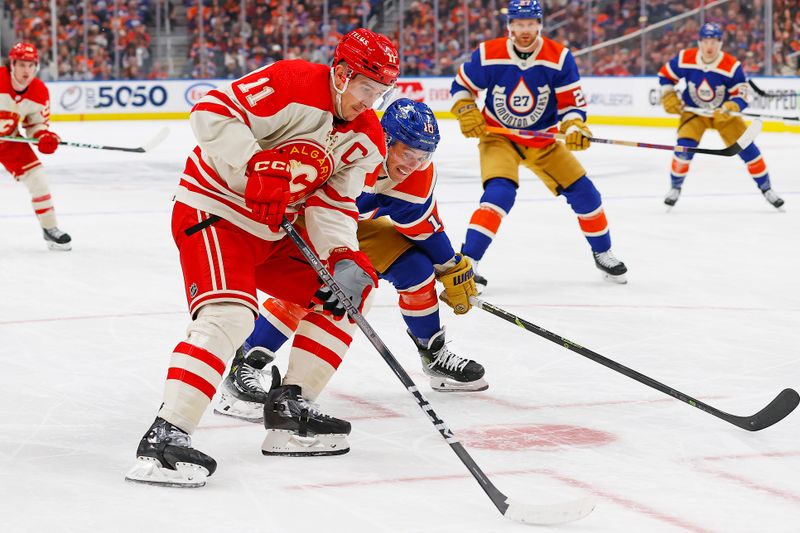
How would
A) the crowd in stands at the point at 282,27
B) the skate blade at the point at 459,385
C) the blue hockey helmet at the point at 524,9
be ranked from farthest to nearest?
the crowd in stands at the point at 282,27
the blue hockey helmet at the point at 524,9
the skate blade at the point at 459,385

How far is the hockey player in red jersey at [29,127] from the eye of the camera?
575cm

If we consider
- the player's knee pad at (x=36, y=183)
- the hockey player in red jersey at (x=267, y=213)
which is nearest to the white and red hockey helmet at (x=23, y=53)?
the player's knee pad at (x=36, y=183)

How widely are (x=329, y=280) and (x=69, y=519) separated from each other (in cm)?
72

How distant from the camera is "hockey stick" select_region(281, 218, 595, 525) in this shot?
217cm

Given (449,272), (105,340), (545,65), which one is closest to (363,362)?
(449,272)

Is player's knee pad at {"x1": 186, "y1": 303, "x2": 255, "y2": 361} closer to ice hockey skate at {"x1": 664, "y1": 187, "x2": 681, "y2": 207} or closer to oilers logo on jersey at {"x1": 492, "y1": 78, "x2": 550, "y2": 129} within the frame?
oilers logo on jersey at {"x1": 492, "y1": 78, "x2": 550, "y2": 129}

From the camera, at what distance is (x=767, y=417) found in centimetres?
284

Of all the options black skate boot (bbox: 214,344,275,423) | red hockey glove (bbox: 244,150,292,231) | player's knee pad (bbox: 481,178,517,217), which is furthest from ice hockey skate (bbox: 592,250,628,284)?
red hockey glove (bbox: 244,150,292,231)

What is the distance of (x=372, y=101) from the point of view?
2.60 meters

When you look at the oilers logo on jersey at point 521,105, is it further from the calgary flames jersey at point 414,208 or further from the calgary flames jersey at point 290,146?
the calgary flames jersey at point 290,146

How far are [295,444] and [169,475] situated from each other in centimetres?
35

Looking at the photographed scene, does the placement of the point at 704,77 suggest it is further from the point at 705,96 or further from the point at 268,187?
the point at 268,187

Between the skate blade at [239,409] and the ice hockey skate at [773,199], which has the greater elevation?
the skate blade at [239,409]

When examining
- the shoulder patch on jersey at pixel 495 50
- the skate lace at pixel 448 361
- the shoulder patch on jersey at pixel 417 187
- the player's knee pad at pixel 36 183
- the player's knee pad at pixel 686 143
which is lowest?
the player's knee pad at pixel 686 143
